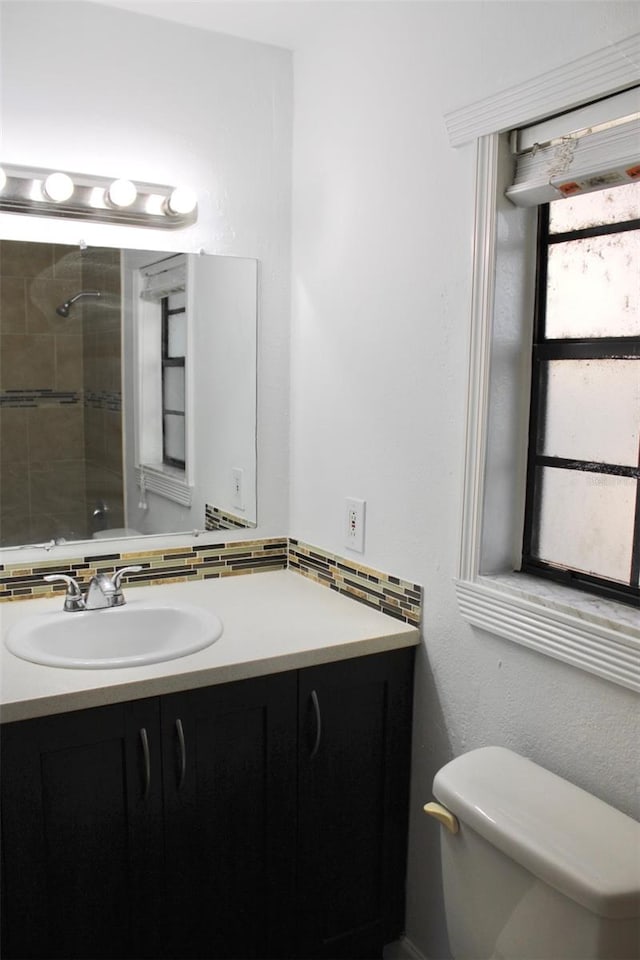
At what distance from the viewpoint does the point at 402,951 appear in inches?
71.9

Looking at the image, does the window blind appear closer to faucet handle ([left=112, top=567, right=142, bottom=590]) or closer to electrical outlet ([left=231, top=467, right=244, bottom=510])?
electrical outlet ([left=231, top=467, right=244, bottom=510])

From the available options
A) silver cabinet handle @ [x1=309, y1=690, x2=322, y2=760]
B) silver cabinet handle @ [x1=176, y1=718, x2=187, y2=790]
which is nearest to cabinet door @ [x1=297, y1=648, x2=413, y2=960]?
silver cabinet handle @ [x1=309, y1=690, x2=322, y2=760]

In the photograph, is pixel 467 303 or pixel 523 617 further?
pixel 467 303

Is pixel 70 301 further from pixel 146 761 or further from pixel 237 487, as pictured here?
pixel 146 761

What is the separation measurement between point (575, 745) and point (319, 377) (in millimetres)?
1114

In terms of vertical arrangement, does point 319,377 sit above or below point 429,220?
below

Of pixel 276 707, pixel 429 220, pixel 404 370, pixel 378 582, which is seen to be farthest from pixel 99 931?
pixel 429 220

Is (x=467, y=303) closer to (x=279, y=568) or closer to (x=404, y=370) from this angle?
(x=404, y=370)

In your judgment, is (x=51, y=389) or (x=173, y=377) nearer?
(x=51, y=389)

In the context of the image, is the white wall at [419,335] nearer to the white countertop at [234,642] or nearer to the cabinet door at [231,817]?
the white countertop at [234,642]

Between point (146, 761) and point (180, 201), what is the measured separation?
1.31m

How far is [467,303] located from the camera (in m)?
1.55

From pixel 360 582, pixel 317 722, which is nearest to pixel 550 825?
pixel 317 722

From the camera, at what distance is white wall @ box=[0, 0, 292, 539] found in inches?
70.8
